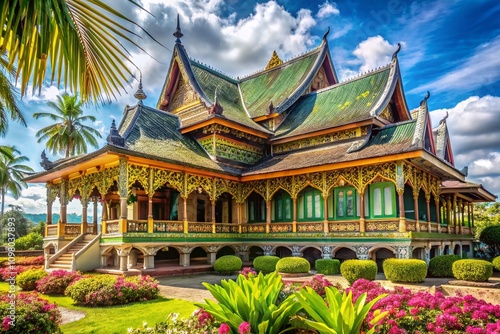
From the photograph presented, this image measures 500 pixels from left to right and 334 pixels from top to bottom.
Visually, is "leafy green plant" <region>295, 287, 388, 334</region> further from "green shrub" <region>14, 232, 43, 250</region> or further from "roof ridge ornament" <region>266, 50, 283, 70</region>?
"green shrub" <region>14, 232, 43, 250</region>

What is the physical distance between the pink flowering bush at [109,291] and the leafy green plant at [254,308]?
19.8ft

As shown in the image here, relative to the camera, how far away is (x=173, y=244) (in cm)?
1839

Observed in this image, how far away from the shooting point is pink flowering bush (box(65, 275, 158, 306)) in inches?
431

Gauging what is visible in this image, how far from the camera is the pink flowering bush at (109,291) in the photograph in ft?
35.9

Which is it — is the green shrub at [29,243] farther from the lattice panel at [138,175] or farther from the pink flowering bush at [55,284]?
the pink flowering bush at [55,284]

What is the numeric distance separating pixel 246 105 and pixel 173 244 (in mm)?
13196

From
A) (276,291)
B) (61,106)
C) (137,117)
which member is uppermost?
(61,106)

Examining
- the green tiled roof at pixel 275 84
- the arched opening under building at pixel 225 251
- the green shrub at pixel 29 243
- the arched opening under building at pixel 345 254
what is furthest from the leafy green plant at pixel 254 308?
the green shrub at pixel 29 243

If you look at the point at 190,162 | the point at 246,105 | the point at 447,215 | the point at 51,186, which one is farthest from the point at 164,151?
the point at 447,215

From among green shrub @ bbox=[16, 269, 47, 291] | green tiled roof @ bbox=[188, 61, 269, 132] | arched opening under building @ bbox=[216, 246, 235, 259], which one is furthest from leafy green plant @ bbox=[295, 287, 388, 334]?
green tiled roof @ bbox=[188, 61, 269, 132]

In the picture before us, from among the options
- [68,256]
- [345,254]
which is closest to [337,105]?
[345,254]

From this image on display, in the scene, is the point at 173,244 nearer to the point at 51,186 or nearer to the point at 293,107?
the point at 51,186

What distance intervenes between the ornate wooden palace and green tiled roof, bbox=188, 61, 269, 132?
0.17 m

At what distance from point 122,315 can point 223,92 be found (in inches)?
803
